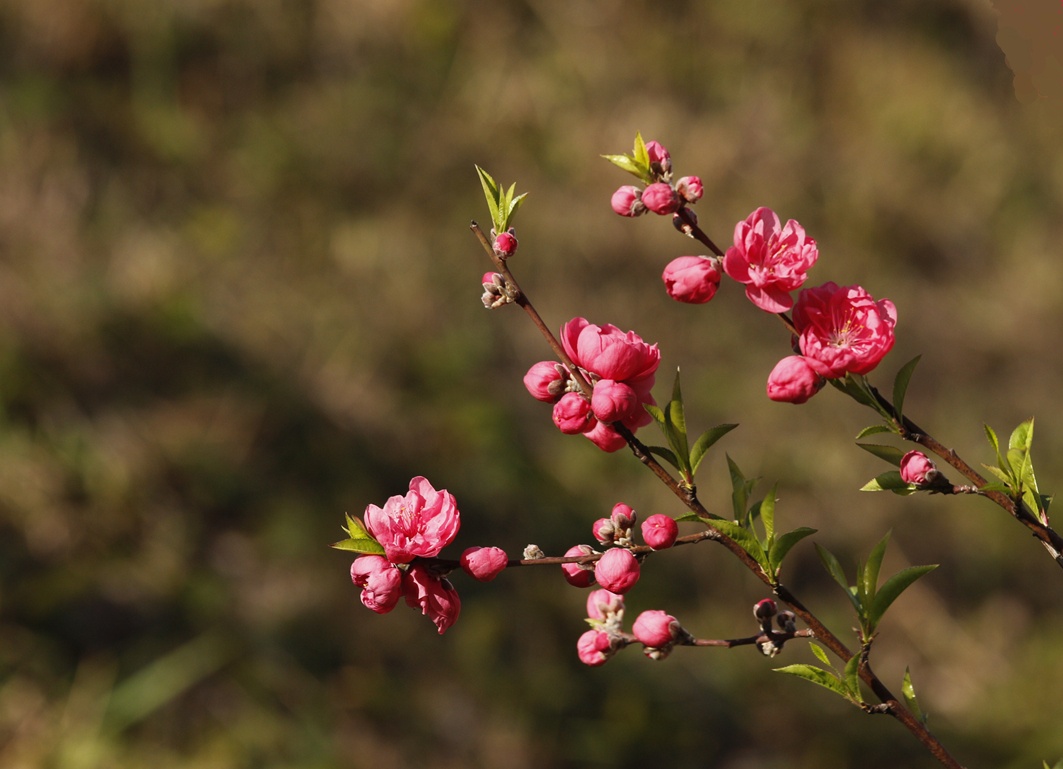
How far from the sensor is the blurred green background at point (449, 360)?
194 cm

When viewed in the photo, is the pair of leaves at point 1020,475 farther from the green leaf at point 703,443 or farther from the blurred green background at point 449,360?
the blurred green background at point 449,360

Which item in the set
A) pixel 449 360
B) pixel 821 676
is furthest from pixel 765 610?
pixel 449 360

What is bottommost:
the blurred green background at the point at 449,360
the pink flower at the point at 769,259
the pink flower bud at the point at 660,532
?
the blurred green background at the point at 449,360

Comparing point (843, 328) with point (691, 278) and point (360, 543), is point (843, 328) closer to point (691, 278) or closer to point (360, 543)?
point (691, 278)

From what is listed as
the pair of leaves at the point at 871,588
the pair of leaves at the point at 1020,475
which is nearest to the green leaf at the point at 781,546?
the pair of leaves at the point at 871,588

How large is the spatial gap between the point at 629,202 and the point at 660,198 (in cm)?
5

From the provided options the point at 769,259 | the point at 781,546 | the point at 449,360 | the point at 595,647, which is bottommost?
the point at 449,360

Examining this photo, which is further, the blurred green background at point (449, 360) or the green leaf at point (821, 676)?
the blurred green background at point (449, 360)

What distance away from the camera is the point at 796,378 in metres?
0.62

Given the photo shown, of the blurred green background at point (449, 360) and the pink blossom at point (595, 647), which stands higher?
the pink blossom at point (595, 647)

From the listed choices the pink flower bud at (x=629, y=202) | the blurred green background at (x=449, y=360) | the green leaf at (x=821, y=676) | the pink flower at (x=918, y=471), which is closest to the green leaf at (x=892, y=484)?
the pink flower at (x=918, y=471)

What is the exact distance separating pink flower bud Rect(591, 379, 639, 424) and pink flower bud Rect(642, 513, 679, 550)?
0.06m

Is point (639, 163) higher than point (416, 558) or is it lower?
higher

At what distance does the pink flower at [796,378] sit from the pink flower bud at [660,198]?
11 cm
